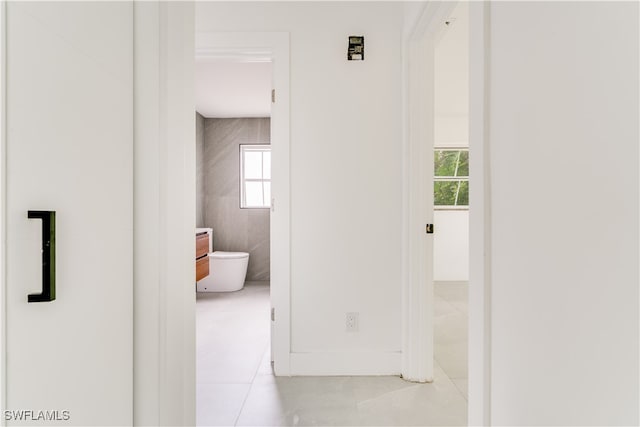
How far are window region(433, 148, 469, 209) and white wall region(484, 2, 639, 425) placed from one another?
4.62 meters

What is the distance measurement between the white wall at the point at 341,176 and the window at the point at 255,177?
3501 mm

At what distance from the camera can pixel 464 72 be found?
394cm

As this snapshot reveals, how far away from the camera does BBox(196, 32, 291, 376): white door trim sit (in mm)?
2363

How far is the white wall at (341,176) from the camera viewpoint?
7.80ft

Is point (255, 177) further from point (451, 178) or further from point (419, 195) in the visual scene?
point (419, 195)

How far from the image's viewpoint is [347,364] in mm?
2402

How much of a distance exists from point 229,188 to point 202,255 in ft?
4.93

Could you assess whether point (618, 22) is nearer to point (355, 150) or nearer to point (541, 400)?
point (541, 400)

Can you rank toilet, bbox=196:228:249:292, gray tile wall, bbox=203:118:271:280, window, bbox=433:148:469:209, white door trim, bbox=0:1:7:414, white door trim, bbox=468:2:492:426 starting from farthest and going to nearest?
1. gray tile wall, bbox=203:118:271:280
2. window, bbox=433:148:469:209
3. toilet, bbox=196:228:249:292
4. white door trim, bbox=468:2:492:426
5. white door trim, bbox=0:1:7:414

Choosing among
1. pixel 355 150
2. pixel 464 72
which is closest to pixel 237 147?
pixel 464 72

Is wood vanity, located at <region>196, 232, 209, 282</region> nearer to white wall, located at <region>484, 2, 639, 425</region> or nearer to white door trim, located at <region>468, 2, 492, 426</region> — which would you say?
white door trim, located at <region>468, 2, 492, 426</region>

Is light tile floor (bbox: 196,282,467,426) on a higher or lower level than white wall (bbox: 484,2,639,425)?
lower

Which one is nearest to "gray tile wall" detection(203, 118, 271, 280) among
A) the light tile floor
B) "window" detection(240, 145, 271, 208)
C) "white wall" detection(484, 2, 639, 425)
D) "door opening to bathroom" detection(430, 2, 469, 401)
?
"window" detection(240, 145, 271, 208)

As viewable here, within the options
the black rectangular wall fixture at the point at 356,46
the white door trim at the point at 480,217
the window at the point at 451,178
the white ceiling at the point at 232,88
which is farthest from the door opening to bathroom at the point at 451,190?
the white door trim at the point at 480,217
